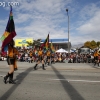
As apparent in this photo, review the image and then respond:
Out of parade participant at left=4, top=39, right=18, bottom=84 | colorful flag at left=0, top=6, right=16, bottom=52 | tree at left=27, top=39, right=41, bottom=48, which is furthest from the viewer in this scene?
tree at left=27, top=39, right=41, bottom=48

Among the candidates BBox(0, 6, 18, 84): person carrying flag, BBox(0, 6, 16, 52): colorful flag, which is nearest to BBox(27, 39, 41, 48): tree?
BBox(0, 6, 16, 52): colorful flag

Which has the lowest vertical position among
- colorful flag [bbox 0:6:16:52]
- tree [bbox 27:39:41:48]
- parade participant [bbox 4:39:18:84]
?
parade participant [bbox 4:39:18:84]

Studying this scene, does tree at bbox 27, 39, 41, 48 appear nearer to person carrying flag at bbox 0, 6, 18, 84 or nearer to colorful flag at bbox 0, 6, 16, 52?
colorful flag at bbox 0, 6, 16, 52

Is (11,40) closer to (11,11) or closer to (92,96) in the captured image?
(11,11)

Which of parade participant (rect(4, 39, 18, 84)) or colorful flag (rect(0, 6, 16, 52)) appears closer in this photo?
parade participant (rect(4, 39, 18, 84))

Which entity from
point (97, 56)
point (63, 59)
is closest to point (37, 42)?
point (63, 59)

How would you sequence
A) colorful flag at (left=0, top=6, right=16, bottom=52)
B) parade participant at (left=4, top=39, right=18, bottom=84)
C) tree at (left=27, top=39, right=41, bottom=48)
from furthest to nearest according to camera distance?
1. tree at (left=27, top=39, right=41, bottom=48)
2. colorful flag at (left=0, top=6, right=16, bottom=52)
3. parade participant at (left=4, top=39, right=18, bottom=84)

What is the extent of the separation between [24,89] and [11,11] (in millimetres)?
3761

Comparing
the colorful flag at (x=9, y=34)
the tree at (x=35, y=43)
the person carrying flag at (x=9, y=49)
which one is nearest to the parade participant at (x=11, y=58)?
the person carrying flag at (x=9, y=49)

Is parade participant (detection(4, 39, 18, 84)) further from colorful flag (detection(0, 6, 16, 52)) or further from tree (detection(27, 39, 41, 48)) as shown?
tree (detection(27, 39, 41, 48))

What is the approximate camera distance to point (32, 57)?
24.4 meters

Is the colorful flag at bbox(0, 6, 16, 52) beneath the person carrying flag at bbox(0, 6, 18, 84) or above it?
above

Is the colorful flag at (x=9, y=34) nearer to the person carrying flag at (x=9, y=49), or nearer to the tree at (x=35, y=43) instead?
the person carrying flag at (x=9, y=49)

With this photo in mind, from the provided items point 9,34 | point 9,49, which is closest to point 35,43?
point 9,34
